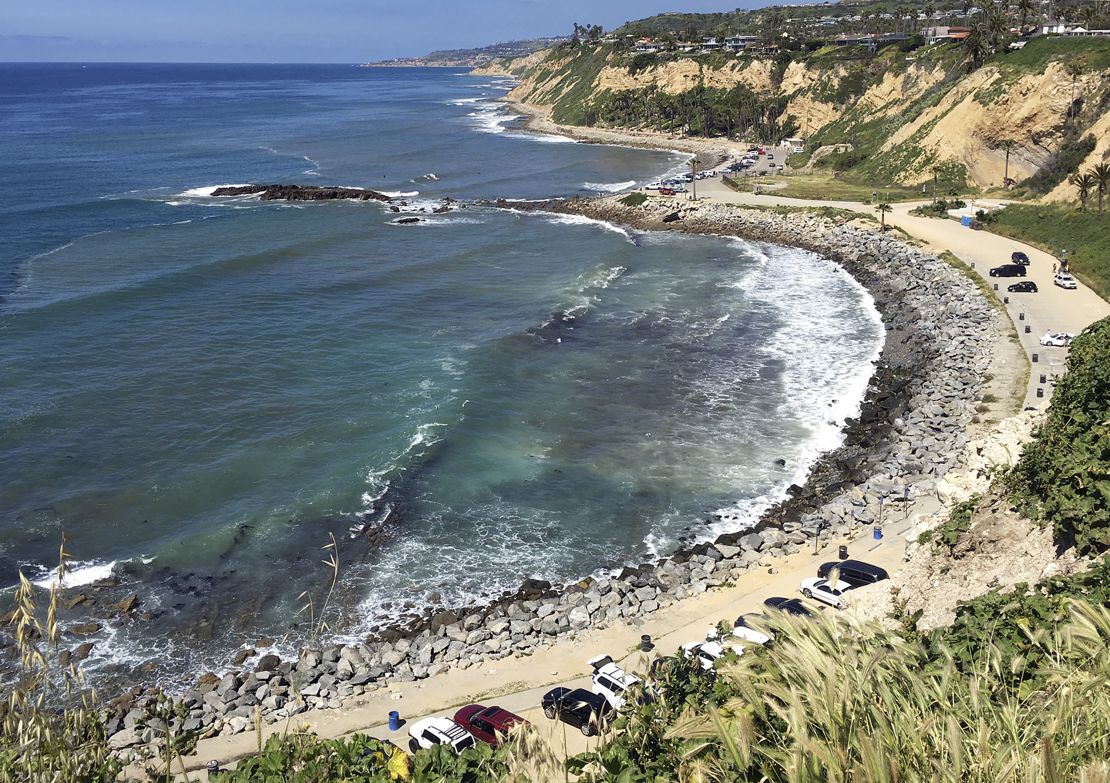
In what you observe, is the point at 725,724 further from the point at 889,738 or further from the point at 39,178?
the point at 39,178

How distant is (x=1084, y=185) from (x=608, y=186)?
54345 mm

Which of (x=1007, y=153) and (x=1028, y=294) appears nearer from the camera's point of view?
(x=1028, y=294)

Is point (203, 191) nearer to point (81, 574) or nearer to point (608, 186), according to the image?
point (608, 186)

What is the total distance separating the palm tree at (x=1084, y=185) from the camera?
5897cm

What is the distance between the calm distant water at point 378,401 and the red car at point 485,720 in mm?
6195

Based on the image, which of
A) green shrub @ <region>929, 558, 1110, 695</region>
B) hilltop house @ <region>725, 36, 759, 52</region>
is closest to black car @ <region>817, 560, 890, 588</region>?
green shrub @ <region>929, 558, 1110, 695</region>

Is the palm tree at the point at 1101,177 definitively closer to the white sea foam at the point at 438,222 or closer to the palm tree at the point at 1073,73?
the palm tree at the point at 1073,73

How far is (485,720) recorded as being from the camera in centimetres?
2138

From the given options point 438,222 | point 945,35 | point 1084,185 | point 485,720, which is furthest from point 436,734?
point 945,35

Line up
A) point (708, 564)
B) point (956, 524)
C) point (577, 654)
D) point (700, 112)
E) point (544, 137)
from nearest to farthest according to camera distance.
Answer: point (956, 524) → point (577, 654) → point (708, 564) → point (700, 112) → point (544, 137)

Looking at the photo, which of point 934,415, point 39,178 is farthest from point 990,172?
point 39,178

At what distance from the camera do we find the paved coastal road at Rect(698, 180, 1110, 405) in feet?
136

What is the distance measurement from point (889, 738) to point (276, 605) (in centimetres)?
2324

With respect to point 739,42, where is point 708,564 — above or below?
below
